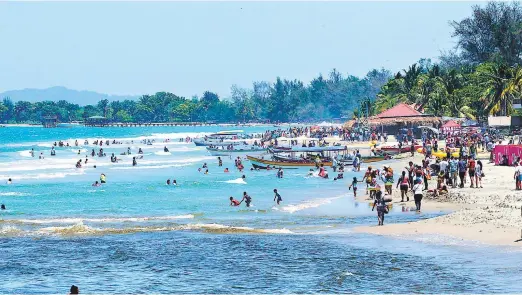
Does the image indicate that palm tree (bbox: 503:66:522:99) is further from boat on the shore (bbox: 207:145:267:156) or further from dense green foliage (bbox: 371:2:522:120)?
boat on the shore (bbox: 207:145:267:156)

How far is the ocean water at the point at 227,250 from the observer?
20047mm

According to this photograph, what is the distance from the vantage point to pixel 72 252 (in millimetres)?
25219

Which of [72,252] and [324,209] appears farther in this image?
[324,209]

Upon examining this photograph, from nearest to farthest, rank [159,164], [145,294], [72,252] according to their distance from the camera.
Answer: [145,294] < [72,252] < [159,164]

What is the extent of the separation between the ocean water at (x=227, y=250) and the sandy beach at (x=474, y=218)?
87 cm

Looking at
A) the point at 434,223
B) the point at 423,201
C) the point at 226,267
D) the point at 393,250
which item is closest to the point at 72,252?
the point at 226,267

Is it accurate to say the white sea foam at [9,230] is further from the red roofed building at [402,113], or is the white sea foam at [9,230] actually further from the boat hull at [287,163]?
the red roofed building at [402,113]

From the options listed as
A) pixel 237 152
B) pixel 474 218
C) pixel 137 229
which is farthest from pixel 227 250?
pixel 237 152

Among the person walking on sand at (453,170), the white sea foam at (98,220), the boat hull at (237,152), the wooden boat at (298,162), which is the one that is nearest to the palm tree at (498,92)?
the wooden boat at (298,162)

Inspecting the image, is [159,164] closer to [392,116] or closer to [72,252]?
[392,116]

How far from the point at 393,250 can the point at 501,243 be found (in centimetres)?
303

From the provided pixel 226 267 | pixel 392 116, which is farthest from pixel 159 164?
pixel 226 267

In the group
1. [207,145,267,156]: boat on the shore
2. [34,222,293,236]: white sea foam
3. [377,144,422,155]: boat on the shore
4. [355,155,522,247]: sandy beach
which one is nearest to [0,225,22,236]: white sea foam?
[34,222,293,236]: white sea foam

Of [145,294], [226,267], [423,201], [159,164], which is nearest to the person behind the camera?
Answer: [145,294]
